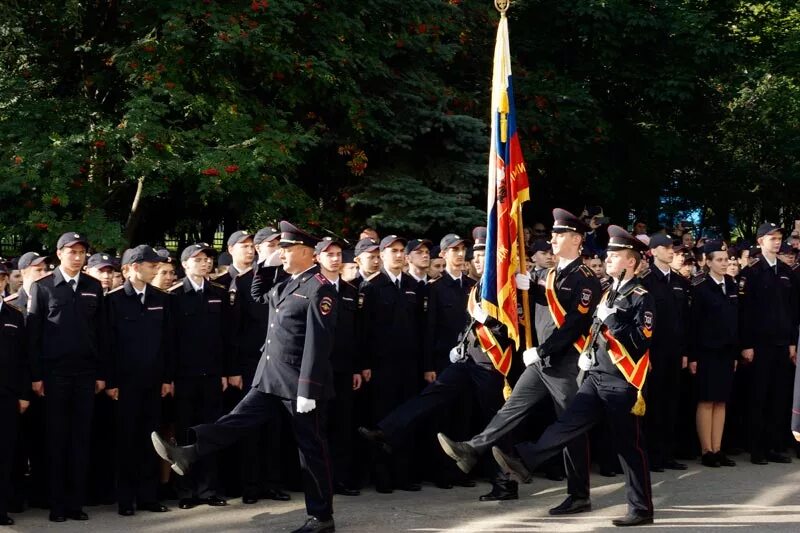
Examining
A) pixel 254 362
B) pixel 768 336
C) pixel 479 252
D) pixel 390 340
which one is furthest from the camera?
pixel 768 336

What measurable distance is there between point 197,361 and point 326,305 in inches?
66.2

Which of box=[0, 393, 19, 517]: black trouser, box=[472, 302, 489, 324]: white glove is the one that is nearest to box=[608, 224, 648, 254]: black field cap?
box=[472, 302, 489, 324]: white glove

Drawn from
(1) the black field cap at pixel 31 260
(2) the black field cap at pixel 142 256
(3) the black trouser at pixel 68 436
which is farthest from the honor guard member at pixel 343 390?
(1) the black field cap at pixel 31 260

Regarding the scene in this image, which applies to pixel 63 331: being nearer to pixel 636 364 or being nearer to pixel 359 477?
pixel 359 477

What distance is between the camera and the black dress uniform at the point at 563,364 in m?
8.76

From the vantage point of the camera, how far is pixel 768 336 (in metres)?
11.6

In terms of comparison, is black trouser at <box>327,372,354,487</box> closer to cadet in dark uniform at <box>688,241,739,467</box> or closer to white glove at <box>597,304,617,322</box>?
white glove at <box>597,304,617,322</box>

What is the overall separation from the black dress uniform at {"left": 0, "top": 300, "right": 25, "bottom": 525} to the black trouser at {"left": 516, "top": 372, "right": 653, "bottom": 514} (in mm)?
3577

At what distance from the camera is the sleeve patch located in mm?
8148

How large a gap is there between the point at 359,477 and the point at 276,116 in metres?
7.00

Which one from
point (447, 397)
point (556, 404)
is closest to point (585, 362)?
point (556, 404)

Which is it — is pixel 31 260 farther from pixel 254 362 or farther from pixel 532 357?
pixel 532 357

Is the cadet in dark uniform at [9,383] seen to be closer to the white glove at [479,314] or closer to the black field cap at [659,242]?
the white glove at [479,314]

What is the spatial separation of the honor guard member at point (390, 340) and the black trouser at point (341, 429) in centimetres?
26
